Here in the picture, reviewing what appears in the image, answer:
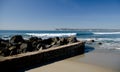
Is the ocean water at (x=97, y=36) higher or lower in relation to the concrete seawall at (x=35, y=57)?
lower

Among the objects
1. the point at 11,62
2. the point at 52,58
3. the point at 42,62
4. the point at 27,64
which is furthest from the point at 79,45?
the point at 11,62

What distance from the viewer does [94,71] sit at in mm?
5398

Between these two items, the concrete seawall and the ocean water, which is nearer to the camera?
the concrete seawall

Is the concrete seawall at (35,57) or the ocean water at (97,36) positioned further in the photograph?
the ocean water at (97,36)

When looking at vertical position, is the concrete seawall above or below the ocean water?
above

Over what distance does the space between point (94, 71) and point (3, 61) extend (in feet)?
9.48

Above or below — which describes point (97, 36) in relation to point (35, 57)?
below

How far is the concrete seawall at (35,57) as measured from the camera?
495cm

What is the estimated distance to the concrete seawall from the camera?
16.2ft

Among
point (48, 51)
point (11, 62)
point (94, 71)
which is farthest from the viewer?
point (48, 51)

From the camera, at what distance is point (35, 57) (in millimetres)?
6062

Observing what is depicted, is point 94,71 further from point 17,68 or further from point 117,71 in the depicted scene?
point 17,68

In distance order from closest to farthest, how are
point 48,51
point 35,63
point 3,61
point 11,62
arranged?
point 3,61, point 11,62, point 35,63, point 48,51

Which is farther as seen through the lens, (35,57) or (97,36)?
(97,36)
